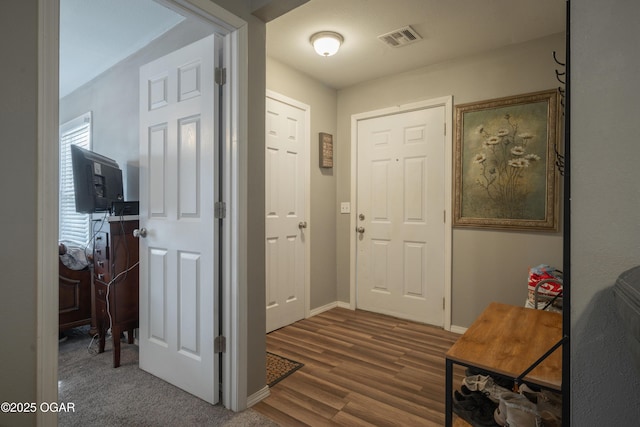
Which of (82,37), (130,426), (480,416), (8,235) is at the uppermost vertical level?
(82,37)

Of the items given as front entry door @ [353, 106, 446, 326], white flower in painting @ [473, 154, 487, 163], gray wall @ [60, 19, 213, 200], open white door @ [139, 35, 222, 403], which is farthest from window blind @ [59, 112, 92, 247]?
white flower in painting @ [473, 154, 487, 163]

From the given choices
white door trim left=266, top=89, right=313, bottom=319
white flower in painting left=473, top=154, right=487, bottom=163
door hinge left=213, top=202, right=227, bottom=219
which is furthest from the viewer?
white door trim left=266, top=89, right=313, bottom=319

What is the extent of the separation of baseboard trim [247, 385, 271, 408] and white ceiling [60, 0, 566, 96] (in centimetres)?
244

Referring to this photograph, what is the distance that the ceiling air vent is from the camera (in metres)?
2.47

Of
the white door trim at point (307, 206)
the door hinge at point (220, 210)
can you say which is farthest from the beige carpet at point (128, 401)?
the white door trim at point (307, 206)

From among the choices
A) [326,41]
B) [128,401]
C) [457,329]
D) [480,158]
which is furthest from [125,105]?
[457,329]

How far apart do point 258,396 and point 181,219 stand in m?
1.12

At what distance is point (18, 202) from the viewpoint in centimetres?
99

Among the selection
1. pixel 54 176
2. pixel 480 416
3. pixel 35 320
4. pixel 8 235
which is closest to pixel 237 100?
pixel 54 176

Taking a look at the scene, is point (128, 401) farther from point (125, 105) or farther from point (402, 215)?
point (402, 215)

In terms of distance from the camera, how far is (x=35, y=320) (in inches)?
40.6

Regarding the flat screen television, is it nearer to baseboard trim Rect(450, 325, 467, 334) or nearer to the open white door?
the open white door

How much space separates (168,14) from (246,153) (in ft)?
4.77

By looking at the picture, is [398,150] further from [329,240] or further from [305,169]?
[329,240]
